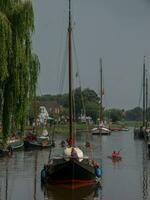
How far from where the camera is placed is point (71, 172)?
4038 cm

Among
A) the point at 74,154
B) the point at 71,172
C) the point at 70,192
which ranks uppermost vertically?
the point at 74,154

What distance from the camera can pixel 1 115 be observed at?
25.0 meters

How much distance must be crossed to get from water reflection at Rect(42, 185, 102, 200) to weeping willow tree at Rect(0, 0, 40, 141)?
11739 millimetres

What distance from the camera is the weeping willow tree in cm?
2408

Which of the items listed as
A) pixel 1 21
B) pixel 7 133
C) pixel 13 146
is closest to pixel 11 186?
pixel 7 133

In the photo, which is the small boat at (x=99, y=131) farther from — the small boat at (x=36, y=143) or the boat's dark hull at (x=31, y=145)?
the boat's dark hull at (x=31, y=145)

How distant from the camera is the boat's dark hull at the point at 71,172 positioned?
40.2 m

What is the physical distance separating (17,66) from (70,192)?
51.5ft

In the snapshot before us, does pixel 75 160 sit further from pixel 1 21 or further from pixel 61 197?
pixel 1 21

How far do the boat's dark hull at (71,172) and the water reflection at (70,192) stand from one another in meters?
0.62

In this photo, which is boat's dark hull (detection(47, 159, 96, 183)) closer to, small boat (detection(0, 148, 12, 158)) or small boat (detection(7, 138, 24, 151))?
small boat (detection(0, 148, 12, 158))

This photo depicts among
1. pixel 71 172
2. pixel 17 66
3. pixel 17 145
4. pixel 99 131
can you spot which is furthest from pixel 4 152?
pixel 99 131

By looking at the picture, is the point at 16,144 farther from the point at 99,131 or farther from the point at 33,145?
the point at 99,131

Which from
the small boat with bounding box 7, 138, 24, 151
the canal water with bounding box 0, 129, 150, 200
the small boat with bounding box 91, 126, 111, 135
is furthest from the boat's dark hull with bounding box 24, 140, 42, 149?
the small boat with bounding box 91, 126, 111, 135
